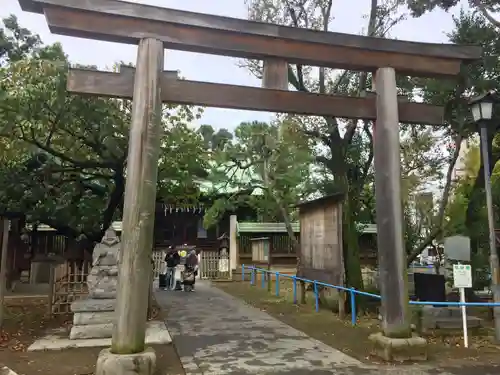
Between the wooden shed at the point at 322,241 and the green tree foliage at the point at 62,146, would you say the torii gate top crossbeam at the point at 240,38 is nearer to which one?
the green tree foliage at the point at 62,146

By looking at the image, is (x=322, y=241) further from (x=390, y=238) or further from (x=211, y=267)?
(x=211, y=267)

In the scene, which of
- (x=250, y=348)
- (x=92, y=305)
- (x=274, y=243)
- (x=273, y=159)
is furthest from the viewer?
(x=274, y=243)

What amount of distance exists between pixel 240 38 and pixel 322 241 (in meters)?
6.81

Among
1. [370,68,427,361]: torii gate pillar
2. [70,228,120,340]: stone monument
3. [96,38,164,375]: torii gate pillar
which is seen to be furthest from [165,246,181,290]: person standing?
[96,38,164,375]: torii gate pillar

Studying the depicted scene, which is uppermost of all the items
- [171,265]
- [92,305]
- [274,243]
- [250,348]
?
[274,243]

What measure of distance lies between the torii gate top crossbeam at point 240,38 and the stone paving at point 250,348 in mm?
4756

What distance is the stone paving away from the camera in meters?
6.28

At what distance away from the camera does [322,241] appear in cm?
1204

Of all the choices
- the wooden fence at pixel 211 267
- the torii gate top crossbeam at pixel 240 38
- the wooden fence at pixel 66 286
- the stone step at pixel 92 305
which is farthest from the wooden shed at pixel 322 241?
the wooden fence at pixel 211 267

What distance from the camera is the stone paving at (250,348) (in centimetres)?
628

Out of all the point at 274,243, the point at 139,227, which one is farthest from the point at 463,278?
the point at 274,243

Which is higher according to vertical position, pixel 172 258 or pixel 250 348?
pixel 172 258

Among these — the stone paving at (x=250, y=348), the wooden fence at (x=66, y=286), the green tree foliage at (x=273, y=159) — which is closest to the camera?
the stone paving at (x=250, y=348)

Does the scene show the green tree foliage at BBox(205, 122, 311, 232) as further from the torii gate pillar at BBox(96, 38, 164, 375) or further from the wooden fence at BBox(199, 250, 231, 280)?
the torii gate pillar at BBox(96, 38, 164, 375)
